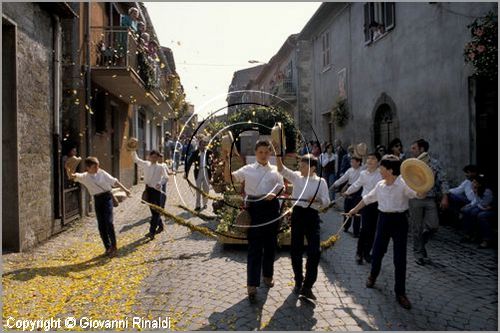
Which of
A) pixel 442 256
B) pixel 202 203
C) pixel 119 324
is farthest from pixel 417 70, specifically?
pixel 119 324

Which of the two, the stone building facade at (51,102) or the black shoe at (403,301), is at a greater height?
the stone building facade at (51,102)

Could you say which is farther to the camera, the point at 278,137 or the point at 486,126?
the point at 486,126

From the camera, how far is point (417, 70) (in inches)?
436

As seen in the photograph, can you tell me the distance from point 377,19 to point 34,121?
10.6 m

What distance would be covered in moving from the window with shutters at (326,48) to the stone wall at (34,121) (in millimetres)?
12339

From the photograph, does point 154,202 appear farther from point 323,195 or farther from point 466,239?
point 466,239

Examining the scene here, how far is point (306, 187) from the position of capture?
17.1 feet

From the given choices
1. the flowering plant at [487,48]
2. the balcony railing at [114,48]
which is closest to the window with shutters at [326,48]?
the balcony railing at [114,48]

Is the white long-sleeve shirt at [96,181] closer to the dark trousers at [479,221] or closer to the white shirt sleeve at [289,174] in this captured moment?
the white shirt sleeve at [289,174]

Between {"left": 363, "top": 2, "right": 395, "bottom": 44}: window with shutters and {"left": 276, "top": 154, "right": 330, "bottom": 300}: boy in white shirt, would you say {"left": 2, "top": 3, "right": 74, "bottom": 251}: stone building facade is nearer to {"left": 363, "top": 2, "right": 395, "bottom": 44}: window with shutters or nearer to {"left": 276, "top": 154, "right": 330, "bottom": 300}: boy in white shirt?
{"left": 276, "top": 154, "right": 330, "bottom": 300}: boy in white shirt

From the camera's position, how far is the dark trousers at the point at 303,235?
5.07 m

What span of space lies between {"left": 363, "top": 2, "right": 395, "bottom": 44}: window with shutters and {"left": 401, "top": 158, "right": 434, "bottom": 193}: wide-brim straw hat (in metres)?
8.63

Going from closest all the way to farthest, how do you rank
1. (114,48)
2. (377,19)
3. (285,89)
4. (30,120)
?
(30,120) < (114,48) < (377,19) < (285,89)

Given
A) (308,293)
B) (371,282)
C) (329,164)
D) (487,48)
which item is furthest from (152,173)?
(487,48)
